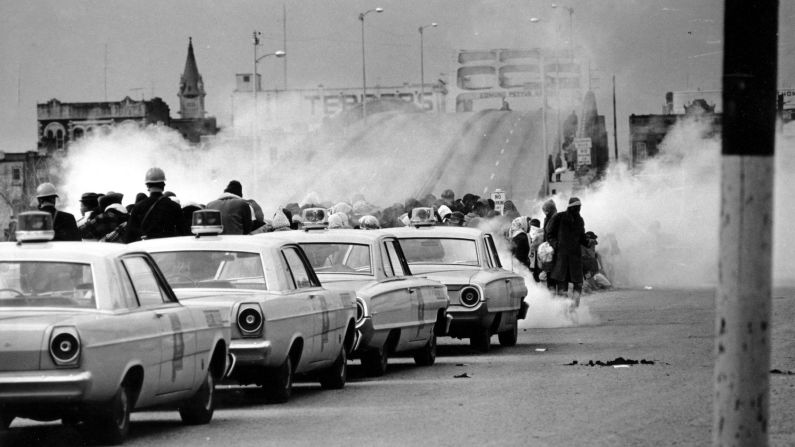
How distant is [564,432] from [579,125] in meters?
112

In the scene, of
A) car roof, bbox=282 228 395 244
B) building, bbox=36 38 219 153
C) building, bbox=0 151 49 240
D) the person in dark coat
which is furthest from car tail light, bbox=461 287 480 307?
building, bbox=36 38 219 153

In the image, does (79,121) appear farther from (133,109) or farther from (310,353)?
(310,353)

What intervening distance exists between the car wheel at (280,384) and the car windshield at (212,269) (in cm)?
65

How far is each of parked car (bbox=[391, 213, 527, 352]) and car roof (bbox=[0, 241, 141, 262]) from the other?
851 centimetres

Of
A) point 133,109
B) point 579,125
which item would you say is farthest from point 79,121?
point 579,125

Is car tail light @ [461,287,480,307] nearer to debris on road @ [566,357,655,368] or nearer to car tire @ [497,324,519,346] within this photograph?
car tire @ [497,324,519,346]

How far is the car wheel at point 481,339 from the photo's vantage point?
19359mm

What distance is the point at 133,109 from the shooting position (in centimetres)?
18238

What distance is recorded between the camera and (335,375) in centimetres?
1469

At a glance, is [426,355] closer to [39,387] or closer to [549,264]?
[549,264]

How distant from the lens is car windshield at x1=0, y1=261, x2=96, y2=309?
1045 cm

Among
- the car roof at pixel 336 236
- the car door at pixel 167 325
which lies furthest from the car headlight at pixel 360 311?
the car door at pixel 167 325

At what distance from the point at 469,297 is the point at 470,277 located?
11.5 inches

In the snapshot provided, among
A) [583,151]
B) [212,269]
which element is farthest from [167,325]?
[583,151]
